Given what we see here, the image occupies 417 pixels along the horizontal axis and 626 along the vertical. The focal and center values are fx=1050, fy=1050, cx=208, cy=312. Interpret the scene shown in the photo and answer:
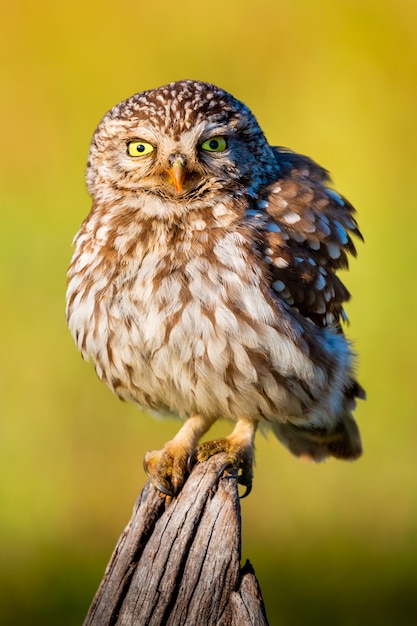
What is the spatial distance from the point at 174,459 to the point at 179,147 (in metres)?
1.08

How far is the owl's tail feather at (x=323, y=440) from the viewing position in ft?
13.5

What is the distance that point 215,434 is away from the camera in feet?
16.9

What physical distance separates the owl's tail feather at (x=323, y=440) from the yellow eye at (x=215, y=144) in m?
1.13

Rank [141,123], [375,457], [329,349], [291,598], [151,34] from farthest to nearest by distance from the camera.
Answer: [151,34] < [375,457] < [291,598] < [329,349] < [141,123]

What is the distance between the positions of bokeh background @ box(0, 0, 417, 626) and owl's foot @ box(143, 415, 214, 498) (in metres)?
0.84

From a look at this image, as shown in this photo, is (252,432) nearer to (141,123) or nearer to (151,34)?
(141,123)

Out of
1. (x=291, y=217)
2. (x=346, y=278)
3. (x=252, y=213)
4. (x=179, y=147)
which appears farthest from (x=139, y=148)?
(x=346, y=278)

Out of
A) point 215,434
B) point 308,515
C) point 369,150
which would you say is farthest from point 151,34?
point 308,515

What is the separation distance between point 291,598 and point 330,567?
25cm

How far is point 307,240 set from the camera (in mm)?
3617

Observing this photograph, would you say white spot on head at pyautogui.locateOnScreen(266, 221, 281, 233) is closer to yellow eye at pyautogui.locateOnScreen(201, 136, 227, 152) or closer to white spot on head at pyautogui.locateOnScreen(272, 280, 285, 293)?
white spot on head at pyautogui.locateOnScreen(272, 280, 285, 293)

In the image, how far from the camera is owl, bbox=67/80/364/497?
3369 millimetres

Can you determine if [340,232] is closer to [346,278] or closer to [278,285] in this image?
[278,285]

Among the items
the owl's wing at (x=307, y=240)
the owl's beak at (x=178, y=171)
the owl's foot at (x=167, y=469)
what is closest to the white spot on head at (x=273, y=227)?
the owl's wing at (x=307, y=240)
